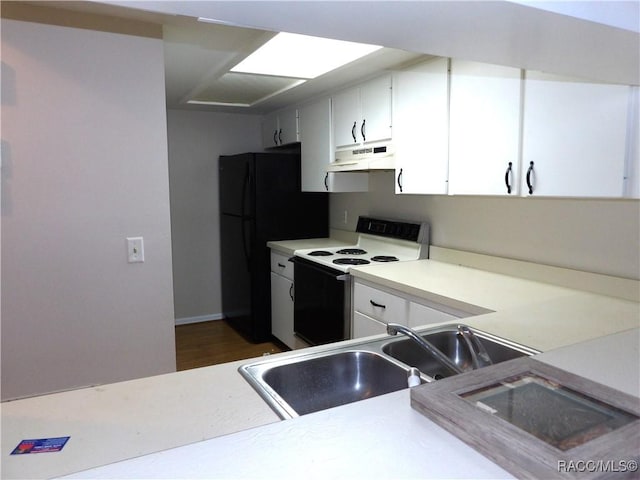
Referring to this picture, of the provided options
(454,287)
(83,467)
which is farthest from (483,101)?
(83,467)

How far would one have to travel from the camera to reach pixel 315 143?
3750mm

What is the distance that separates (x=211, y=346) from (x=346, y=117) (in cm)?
234

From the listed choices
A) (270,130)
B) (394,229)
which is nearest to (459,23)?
(394,229)

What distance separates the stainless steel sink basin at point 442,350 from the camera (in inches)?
57.7

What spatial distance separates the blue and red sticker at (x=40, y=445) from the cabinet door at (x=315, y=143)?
291 centimetres

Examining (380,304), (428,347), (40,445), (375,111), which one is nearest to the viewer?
(40,445)

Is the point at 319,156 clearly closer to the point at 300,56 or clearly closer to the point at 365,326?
the point at 300,56

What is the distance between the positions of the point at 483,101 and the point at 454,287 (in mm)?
908

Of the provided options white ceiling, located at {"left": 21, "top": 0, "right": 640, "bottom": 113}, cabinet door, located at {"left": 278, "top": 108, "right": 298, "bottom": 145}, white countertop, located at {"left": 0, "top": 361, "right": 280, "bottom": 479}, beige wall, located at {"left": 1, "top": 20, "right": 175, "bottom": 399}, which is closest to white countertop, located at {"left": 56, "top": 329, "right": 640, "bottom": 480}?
white countertop, located at {"left": 0, "top": 361, "right": 280, "bottom": 479}

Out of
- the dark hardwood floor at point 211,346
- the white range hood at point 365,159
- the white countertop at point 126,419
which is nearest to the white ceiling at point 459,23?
the white countertop at point 126,419

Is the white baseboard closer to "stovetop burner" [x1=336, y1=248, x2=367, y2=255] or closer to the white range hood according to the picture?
"stovetop burner" [x1=336, y1=248, x2=367, y2=255]

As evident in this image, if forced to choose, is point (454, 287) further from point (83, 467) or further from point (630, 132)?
point (83, 467)

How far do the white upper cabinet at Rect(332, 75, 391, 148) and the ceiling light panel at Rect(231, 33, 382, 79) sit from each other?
0.32 meters

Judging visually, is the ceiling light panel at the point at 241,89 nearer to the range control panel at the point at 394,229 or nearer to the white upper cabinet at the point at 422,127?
the white upper cabinet at the point at 422,127
